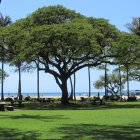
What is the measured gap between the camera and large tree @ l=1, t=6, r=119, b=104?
45219 mm

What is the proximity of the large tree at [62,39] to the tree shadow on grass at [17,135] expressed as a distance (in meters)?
27.5

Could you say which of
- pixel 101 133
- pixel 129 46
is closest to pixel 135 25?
pixel 129 46

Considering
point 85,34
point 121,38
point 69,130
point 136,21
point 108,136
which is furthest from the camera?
point 136,21

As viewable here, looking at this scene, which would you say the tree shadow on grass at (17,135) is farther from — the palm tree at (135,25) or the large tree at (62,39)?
the palm tree at (135,25)

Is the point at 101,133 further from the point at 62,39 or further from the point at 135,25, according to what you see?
the point at 135,25

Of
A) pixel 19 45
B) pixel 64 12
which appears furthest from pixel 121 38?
pixel 19 45

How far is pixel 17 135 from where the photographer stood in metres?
16.2

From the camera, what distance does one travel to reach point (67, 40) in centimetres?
4569

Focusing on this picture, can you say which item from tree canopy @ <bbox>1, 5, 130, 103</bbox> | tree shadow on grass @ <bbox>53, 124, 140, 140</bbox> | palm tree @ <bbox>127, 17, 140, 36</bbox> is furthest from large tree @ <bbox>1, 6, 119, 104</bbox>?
tree shadow on grass @ <bbox>53, 124, 140, 140</bbox>

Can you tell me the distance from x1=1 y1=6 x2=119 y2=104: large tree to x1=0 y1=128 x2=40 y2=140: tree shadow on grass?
27.5m

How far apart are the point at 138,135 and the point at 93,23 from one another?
1418 inches

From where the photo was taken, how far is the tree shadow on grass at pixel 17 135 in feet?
50.6

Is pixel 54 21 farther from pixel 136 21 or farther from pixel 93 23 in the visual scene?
pixel 136 21

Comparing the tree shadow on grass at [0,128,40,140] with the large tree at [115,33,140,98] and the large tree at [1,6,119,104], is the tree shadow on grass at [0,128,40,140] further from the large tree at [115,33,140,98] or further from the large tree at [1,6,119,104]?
the large tree at [115,33,140,98]
